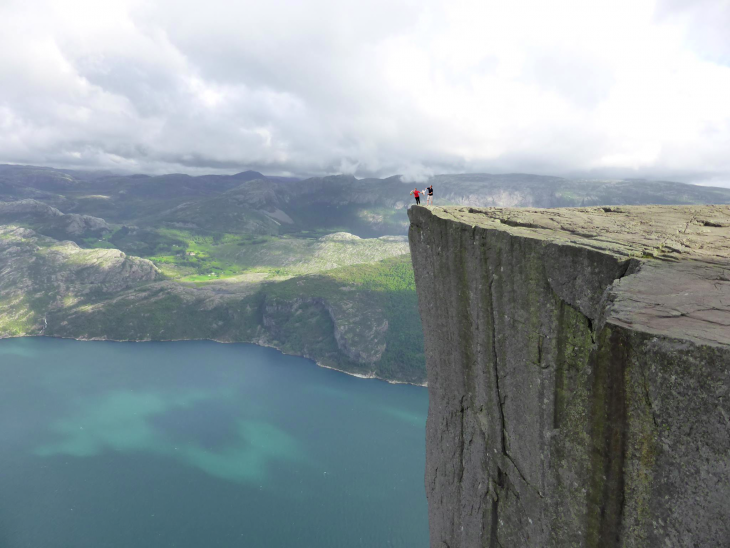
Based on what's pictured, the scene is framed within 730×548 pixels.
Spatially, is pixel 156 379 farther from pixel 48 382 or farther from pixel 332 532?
pixel 332 532

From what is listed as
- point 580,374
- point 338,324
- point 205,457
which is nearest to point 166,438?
point 205,457

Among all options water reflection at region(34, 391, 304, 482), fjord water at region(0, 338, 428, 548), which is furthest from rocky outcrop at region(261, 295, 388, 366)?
water reflection at region(34, 391, 304, 482)

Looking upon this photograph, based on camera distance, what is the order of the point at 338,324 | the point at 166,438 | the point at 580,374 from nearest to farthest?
the point at 580,374
the point at 166,438
the point at 338,324

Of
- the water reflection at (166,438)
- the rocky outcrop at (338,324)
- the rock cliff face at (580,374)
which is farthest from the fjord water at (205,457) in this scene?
the rock cliff face at (580,374)

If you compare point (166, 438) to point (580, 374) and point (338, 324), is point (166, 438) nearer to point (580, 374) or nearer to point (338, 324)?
point (338, 324)

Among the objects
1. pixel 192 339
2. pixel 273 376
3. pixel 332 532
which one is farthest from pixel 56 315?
pixel 332 532
